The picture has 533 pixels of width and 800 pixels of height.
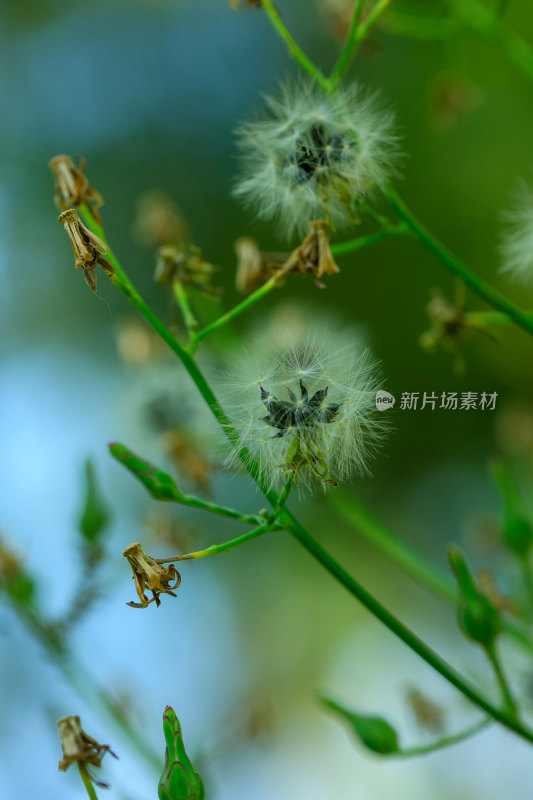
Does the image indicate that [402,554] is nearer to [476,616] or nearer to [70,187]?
[476,616]

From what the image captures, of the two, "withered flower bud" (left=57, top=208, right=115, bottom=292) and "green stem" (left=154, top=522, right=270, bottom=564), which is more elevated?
"withered flower bud" (left=57, top=208, right=115, bottom=292)

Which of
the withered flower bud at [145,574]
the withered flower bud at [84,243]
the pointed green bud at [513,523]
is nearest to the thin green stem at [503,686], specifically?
the pointed green bud at [513,523]

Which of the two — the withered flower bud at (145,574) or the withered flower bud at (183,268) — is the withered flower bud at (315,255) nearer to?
the withered flower bud at (183,268)

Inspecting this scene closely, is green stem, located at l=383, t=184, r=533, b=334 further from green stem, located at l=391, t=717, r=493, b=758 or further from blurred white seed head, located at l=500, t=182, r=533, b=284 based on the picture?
green stem, located at l=391, t=717, r=493, b=758

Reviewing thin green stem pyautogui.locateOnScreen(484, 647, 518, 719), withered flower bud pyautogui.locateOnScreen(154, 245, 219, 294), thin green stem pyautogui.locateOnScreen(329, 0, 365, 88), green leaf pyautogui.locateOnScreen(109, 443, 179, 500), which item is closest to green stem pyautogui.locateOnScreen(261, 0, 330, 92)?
thin green stem pyautogui.locateOnScreen(329, 0, 365, 88)

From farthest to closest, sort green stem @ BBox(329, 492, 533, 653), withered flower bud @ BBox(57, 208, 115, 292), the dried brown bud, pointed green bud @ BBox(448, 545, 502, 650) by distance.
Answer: the dried brown bud < green stem @ BBox(329, 492, 533, 653) < pointed green bud @ BBox(448, 545, 502, 650) < withered flower bud @ BBox(57, 208, 115, 292)

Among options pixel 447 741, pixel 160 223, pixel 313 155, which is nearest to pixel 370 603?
pixel 447 741
